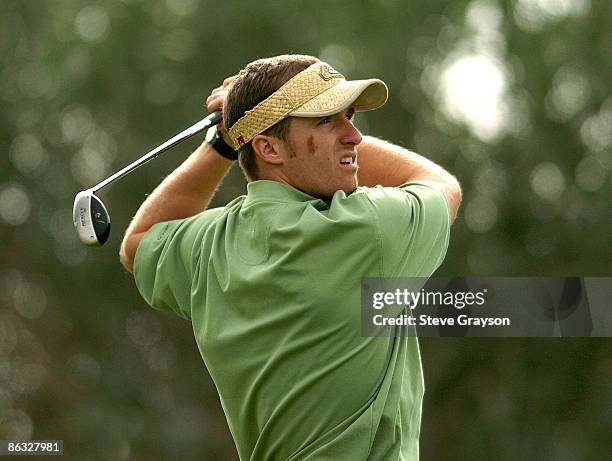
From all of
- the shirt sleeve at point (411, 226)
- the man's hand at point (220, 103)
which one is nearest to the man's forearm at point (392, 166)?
the shirt sleeve at point (411, 226)

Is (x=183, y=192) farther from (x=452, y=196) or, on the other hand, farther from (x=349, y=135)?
(x=452, y=196)

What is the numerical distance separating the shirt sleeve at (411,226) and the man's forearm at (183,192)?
2.13 ft

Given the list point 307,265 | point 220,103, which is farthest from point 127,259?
point 307,265

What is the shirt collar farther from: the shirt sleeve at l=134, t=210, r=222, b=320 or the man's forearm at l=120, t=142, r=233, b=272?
the man's forearm at l=120, t=142, r=233, b=272

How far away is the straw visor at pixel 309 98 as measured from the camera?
11.9 ft

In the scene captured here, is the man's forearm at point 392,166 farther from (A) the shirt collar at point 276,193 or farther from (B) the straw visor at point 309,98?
(A) the shirt collar at point 276,193

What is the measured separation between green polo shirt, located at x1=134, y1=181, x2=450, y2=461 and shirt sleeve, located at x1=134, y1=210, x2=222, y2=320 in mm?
167

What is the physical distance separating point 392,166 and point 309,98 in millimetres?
393

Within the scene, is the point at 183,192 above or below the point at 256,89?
below

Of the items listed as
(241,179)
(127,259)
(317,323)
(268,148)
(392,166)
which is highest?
(268,148)

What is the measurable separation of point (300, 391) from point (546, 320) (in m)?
3.41

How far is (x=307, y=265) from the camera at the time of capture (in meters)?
3.52

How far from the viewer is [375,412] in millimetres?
3492

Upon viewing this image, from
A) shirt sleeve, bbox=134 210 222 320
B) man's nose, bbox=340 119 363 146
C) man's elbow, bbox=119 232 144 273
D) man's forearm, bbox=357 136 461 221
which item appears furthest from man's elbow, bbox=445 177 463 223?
man's elbow, bbox=119 232 144 273
